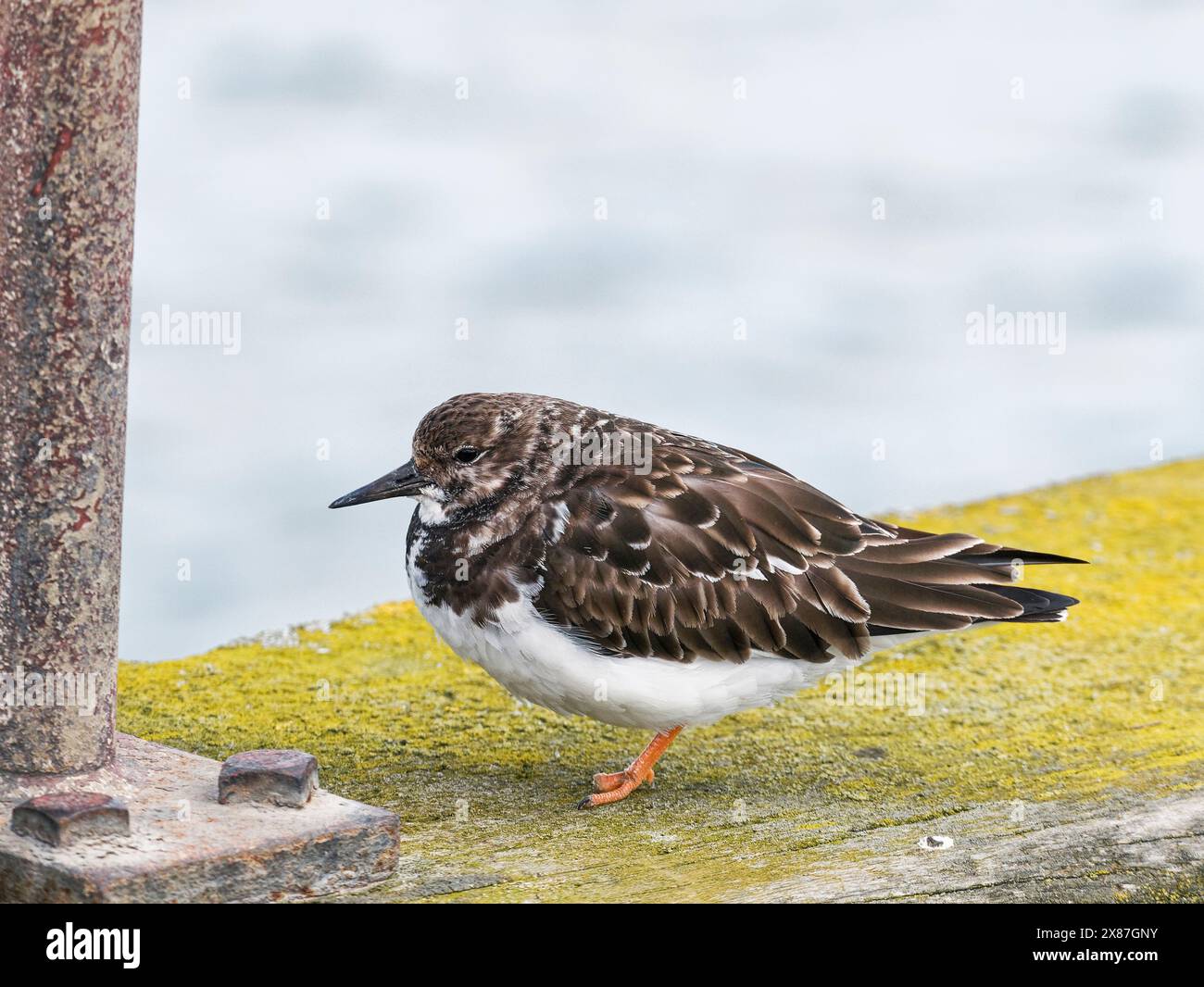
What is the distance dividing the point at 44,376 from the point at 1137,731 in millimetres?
4353

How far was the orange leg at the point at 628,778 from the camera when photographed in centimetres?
604

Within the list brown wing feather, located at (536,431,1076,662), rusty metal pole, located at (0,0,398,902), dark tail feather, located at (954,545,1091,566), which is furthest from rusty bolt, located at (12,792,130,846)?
dark tail feather, located at (954,545,1091,566)

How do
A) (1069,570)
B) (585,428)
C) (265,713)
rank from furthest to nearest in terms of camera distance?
(1069,570) → (265,713) → (585,428)

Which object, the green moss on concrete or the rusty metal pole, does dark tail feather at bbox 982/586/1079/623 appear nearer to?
the green moss on concrete

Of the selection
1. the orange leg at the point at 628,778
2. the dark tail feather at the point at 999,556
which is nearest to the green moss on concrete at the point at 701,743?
the orange leg at the point at 628,778

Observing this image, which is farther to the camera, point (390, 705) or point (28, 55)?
point (390, 705)

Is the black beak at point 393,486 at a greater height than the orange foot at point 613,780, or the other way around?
the black beak at point 393,486

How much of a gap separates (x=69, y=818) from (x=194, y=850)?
Answer: 0.38 meters

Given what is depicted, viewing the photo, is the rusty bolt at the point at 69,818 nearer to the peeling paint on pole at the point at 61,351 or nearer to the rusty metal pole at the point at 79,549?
the rusty metal pole at the point at 79,549

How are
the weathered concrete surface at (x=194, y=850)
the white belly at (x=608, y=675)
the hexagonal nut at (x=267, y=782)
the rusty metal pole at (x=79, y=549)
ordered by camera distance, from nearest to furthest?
the weathered concrete surface at (x=194, y=850) < the rusty metal pole at (x=79, y=549) < the hexagonal nut at (x=267, y=782) < the white belly at (x=608, y=675)

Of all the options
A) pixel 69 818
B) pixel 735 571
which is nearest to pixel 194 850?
pixel 69 818

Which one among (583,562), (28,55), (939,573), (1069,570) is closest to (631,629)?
(583,562)

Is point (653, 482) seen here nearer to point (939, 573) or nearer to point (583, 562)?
point (583, 562)

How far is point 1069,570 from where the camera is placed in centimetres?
880
